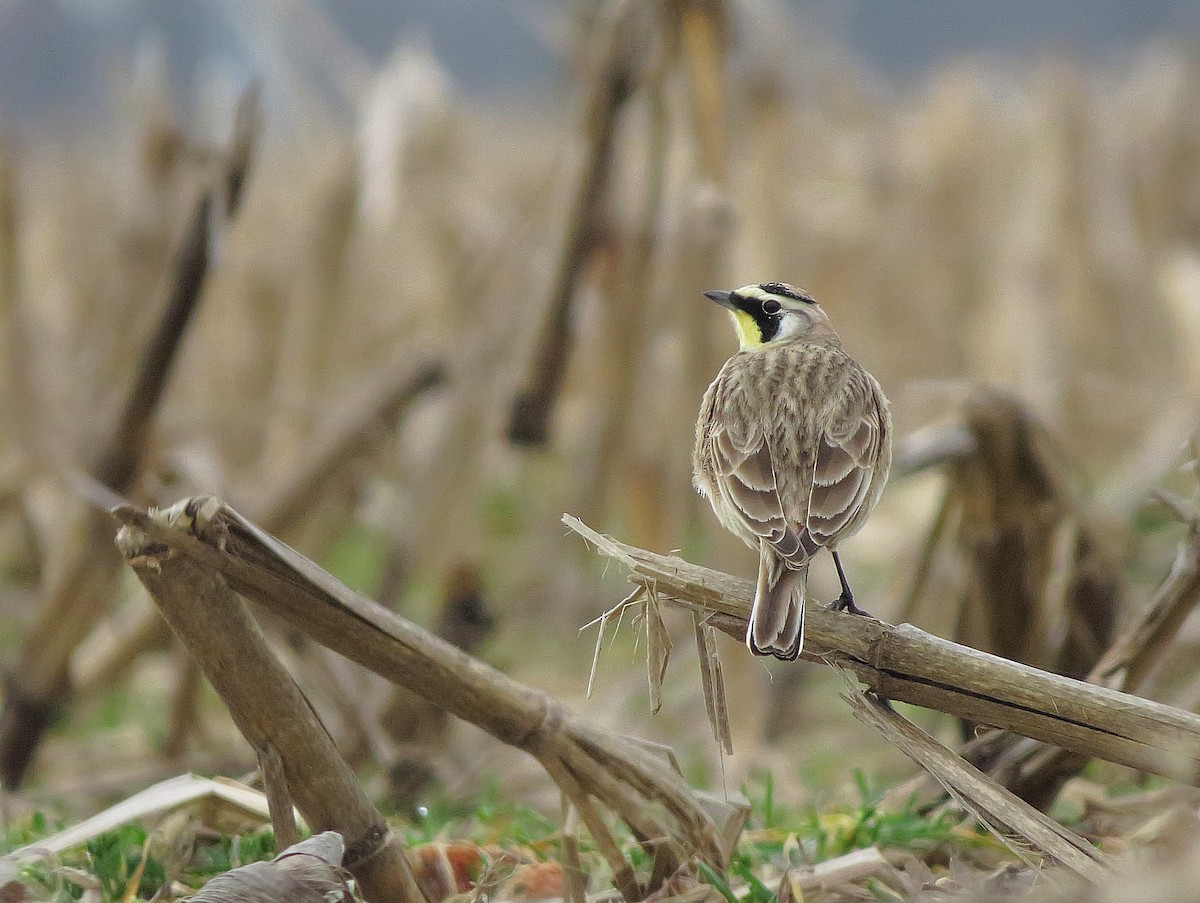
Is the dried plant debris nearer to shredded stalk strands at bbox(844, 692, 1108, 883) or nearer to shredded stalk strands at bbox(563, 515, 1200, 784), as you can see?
shredded stalk strands at bbox(563, 515, 1200, 784)

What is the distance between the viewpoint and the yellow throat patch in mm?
3400

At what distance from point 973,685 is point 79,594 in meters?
3.28

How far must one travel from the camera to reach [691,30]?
4.61 metres

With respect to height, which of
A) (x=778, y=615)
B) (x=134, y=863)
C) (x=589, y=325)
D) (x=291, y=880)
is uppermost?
(x=589, y=325)

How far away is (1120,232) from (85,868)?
7.47 m

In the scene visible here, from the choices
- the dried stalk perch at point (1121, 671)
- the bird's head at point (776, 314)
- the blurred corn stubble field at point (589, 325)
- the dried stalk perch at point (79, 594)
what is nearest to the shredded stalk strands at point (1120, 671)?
the dried stalk perch at point (1121, 671)

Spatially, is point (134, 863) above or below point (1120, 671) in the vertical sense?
below

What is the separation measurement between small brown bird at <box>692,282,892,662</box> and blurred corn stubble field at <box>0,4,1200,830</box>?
1.65 ft

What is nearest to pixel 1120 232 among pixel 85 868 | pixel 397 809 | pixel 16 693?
pixel 397 809

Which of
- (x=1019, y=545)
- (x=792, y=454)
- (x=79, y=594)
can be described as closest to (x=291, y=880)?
(x=792, y=454)

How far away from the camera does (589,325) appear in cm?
585

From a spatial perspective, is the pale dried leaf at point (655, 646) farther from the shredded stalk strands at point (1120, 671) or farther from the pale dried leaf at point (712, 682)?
the shredded stalk strands at point (1120, 671)

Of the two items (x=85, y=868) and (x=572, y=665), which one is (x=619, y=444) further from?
(x=85, y=868)

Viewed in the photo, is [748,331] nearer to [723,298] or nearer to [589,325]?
[723,298]
